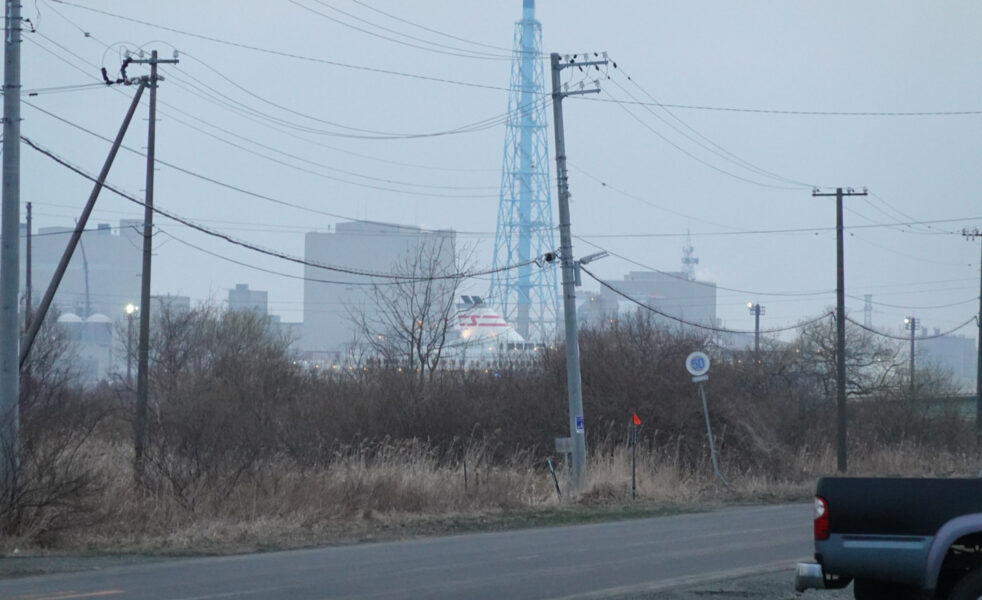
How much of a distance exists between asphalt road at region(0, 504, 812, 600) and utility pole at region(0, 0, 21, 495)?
3.33 m

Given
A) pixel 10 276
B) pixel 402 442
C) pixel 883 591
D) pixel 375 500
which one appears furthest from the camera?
pixel 402 442

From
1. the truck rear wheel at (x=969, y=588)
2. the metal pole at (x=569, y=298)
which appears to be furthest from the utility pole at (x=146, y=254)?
the truck rear wheel at (x=969, y=588)

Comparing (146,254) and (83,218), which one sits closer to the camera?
(83,218)

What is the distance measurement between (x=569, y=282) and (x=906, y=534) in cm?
1974

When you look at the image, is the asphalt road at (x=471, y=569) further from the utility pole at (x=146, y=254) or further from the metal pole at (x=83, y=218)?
the utility pole at (x=146, y=254)

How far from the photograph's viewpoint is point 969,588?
29.1 ft

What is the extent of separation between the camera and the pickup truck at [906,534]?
9008 mm

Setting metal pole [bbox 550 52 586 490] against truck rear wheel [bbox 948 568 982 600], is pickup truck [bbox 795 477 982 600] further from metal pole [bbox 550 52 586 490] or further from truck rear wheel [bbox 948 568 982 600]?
metal pole [bbox 550 52 586 490]

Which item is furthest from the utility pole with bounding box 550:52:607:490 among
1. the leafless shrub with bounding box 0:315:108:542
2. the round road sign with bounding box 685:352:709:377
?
the leafless shrub with bounding box 0:315:108:542

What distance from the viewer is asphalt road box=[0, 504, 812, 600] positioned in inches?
505

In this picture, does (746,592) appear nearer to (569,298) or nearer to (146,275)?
(569,298)

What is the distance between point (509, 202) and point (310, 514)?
9990 centimetres

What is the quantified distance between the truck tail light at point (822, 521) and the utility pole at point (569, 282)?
18.2m

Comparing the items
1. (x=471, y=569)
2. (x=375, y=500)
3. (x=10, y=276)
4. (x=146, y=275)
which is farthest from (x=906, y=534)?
(x=146, y=275)
